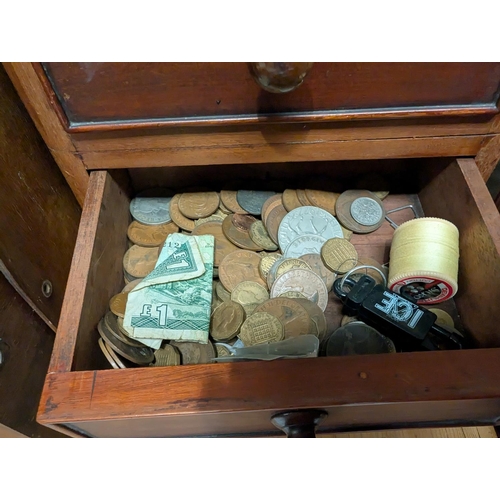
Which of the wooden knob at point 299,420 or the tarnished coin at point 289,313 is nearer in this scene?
the wooden knob at point 299,420

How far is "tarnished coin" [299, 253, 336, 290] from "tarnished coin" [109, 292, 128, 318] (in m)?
0.37

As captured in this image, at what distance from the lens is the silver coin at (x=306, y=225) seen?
889 mm

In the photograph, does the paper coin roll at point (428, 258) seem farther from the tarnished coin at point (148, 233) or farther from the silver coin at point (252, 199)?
the tarnished coin at point (148, 233)

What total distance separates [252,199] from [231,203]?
0.17ft

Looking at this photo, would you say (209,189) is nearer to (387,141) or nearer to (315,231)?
(315,231)

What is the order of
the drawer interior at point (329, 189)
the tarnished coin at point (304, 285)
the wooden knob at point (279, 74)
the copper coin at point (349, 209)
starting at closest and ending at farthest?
1. the wooden knob at point (279, 74)
2. the drawer interior at point (329, 189)
3. the tarnished coin at point (304, 285)
4. the copper coin at point (349, 209)

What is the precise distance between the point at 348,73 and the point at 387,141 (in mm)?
166

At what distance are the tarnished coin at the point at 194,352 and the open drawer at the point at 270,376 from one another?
0.40ft

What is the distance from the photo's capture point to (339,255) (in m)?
0.85

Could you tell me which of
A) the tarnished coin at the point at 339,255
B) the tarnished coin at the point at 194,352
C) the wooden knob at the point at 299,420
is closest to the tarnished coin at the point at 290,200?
the tarnished coin at the point at 339,255

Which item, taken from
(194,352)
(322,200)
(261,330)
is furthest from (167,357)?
(322,200)

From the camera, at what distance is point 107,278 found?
0.78 m

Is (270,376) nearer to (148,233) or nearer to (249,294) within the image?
(249,294)

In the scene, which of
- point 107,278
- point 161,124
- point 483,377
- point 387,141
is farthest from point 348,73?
point 107,278
